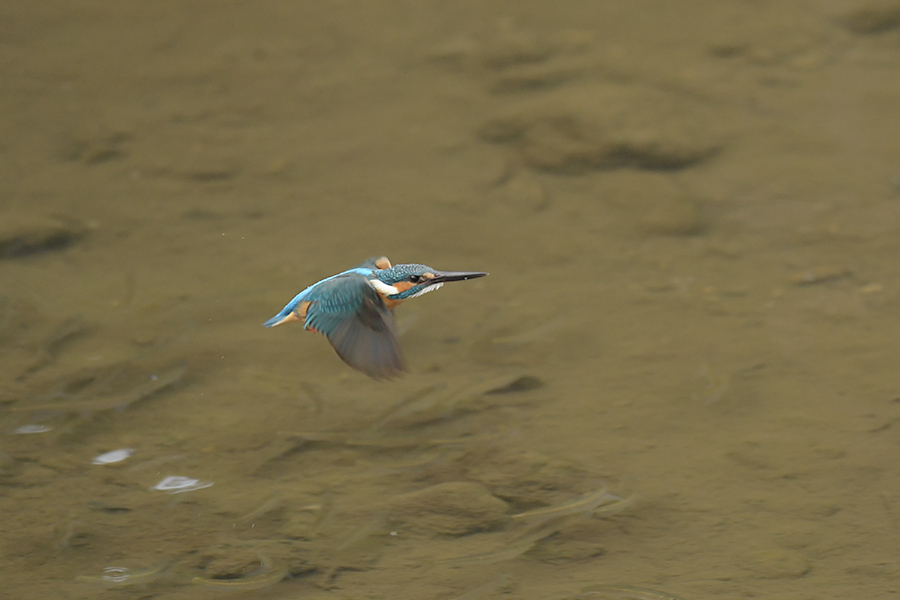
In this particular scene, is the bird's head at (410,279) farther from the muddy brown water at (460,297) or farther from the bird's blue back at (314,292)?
the muddy brown water at (460,297)

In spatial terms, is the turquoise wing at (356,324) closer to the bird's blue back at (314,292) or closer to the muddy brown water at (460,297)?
the bird's blue back at (314,292)

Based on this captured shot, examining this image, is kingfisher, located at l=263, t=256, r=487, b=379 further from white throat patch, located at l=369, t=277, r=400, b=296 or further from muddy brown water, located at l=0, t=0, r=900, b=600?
muddy brown water, located at l=0, t=0, r=900, b=600

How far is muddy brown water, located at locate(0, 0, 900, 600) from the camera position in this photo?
261 cm

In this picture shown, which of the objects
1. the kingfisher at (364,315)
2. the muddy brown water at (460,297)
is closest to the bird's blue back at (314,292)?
the kingfisher at (364,315)

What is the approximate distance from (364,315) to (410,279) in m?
0.14

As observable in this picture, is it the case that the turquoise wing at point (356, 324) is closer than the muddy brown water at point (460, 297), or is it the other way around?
the turquoise wing at point (356, 324)

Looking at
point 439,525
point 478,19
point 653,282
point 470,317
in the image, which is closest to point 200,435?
point 439,525

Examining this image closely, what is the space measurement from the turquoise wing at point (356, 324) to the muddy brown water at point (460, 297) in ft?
1.82

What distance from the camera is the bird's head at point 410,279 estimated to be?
2.36m

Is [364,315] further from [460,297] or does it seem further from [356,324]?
[460,297]

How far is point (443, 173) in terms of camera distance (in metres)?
4.66

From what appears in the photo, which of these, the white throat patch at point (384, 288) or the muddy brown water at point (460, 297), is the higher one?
the white throat patch at point (384, 288)

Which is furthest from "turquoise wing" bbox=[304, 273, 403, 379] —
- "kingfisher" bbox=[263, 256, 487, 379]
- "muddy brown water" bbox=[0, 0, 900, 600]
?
"muddy brown water" bbox=[0, 0, 900, 600]

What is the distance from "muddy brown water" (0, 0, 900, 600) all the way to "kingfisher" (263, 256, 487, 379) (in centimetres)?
55
